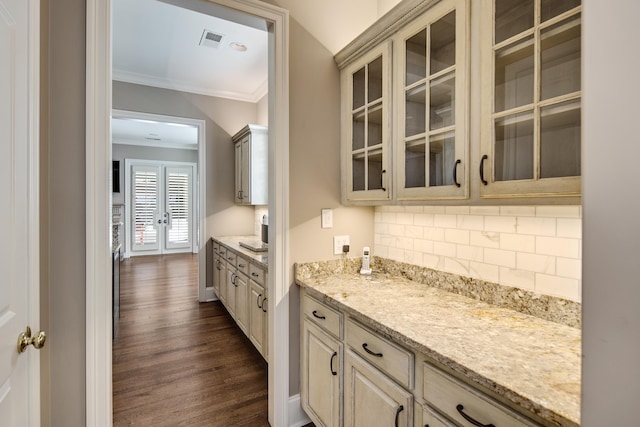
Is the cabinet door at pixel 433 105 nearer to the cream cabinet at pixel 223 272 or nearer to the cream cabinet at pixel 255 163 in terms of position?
the cream cabinet at pixel 255 163

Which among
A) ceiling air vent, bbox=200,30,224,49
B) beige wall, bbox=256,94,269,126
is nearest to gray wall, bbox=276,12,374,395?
ceiling air vent, bbox=200,30,224,49

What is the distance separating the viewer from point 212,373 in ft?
8.39

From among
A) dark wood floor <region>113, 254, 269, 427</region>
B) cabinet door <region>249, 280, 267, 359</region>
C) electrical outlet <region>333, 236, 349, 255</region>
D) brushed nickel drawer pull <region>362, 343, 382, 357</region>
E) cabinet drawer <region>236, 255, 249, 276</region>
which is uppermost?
electrical outlet <region>333, 236, 349, 255</region>

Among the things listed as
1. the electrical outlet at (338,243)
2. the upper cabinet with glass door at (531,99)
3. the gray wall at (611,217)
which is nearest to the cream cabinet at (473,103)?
the upper cabinet with glass door at (531,99)

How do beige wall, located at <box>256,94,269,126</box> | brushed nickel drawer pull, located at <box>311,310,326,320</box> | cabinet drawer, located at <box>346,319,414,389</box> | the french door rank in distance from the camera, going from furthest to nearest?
the french door, beige wall, located at <box>256,94,269,126</box>, brushed nickel drawer pull, located at <box>311,310,326,320</box>, cabinet drawer, located at <box>346,319,414,389</box>

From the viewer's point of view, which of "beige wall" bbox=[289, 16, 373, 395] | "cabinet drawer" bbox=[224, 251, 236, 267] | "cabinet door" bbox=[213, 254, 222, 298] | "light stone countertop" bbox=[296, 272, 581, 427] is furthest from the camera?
"cabinet door" bbox=[213, 254, 222, 298]

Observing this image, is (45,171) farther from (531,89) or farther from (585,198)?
(531,89)

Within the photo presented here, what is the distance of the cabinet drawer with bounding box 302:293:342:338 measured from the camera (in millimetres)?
1566

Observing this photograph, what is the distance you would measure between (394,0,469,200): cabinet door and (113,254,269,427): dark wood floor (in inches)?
70.7

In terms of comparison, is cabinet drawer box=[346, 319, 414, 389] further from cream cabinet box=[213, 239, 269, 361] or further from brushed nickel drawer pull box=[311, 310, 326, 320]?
cream cabinet box=[213, 239, 269, 361]

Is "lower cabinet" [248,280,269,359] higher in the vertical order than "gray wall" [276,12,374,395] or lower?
lower

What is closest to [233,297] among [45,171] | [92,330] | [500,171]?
[92,330]

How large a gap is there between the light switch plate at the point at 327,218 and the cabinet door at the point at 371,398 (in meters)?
0.78

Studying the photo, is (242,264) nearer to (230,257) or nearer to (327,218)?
(230,257)
